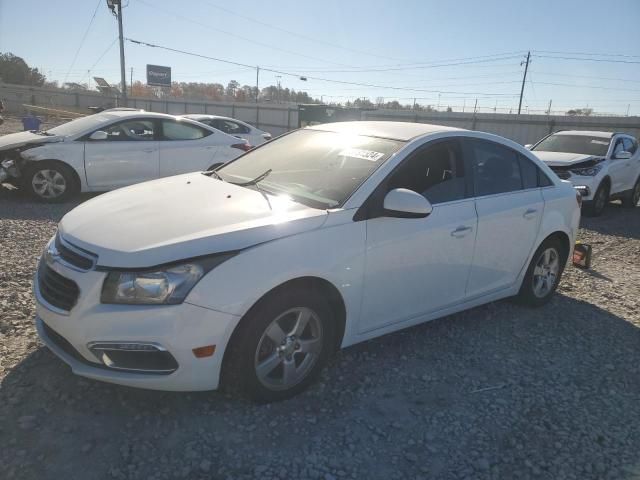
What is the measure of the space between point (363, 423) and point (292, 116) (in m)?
30.0

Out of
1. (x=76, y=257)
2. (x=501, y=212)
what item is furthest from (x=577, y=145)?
(x=76, y=257)

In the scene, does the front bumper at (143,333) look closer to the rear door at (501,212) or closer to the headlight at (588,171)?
the rear door at (501,212)

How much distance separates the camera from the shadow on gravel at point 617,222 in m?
8.66

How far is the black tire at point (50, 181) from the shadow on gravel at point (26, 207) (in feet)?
0.41

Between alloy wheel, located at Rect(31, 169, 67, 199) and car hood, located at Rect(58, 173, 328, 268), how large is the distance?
15.9 feet

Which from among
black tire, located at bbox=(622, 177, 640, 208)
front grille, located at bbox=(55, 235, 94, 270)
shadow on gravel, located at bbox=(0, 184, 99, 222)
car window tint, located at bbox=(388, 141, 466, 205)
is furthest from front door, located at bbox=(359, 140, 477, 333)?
black tire, located at bbox=(622, 177, 640, 208)

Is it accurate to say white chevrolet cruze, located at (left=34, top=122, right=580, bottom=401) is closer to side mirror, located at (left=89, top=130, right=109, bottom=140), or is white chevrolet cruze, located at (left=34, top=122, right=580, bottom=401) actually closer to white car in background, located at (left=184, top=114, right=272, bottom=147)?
side mirror, located at (left=89, top=130, right=109, bottom=140)

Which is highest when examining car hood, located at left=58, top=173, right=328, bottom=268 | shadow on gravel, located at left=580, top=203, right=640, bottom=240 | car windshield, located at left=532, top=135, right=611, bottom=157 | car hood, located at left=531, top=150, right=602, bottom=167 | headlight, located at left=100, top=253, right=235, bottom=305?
car windshield, located at left=532, top=135, right=611, bottom=157

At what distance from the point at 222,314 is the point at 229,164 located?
200 centimetres

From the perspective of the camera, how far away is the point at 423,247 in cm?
339

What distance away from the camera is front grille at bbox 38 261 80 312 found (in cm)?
260

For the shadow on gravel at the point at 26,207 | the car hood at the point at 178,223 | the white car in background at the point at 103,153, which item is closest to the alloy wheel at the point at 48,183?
the white car in background at the point at 103,153

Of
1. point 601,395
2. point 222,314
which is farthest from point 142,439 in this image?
point 601,395

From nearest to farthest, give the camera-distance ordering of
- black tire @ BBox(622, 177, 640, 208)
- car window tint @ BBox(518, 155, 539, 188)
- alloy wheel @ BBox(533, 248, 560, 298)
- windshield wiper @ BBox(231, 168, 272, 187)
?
windshield wiper @ BBox(231, 168, 272, 187) < car window tint @ BBox(518, 155, 539, 188) < alloy wheel @ BBox(533, 248, 560, 298) < black tire @ BBox(622, 177, 640, 208)
